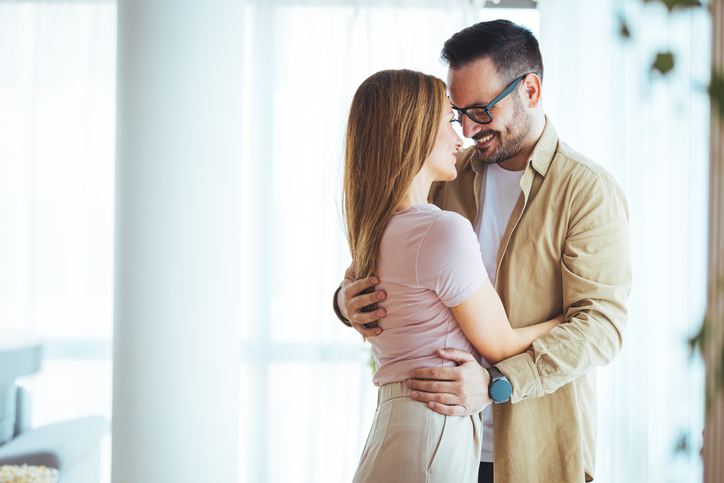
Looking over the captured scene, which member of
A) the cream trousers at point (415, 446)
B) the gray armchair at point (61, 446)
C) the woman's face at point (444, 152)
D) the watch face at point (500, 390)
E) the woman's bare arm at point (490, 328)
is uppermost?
the woman's face at point (444, 152)

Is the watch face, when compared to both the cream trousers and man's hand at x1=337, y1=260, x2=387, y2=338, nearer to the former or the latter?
the cream trousers

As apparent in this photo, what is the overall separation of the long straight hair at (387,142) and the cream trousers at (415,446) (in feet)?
1.03

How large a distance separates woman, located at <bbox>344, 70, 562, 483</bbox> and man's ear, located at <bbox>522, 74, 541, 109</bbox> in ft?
1.30

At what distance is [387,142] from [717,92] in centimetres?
97

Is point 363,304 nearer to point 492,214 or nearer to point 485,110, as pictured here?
point 492,214

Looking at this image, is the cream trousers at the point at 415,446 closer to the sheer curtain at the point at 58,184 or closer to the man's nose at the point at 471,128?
the man's nose at the point at 471,128

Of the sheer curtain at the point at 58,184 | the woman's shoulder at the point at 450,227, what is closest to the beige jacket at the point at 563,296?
the woman's shoulder at the point at 450,227

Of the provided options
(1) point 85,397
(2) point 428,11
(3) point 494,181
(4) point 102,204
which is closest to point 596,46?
(2) point 428,11

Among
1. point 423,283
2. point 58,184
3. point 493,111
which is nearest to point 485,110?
point 493,111

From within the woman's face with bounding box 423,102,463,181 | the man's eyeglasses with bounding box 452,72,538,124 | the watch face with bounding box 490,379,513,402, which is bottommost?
the watch face with bounding box 490,379,513,402

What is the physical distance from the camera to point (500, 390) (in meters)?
1.19

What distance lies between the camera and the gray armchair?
270 cm

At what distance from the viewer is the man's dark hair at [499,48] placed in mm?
1528

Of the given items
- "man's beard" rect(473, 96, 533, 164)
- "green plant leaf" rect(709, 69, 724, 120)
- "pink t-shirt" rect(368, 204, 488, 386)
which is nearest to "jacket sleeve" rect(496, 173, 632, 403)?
"pink t-shirt" rect(368, 204, 488, 386)
